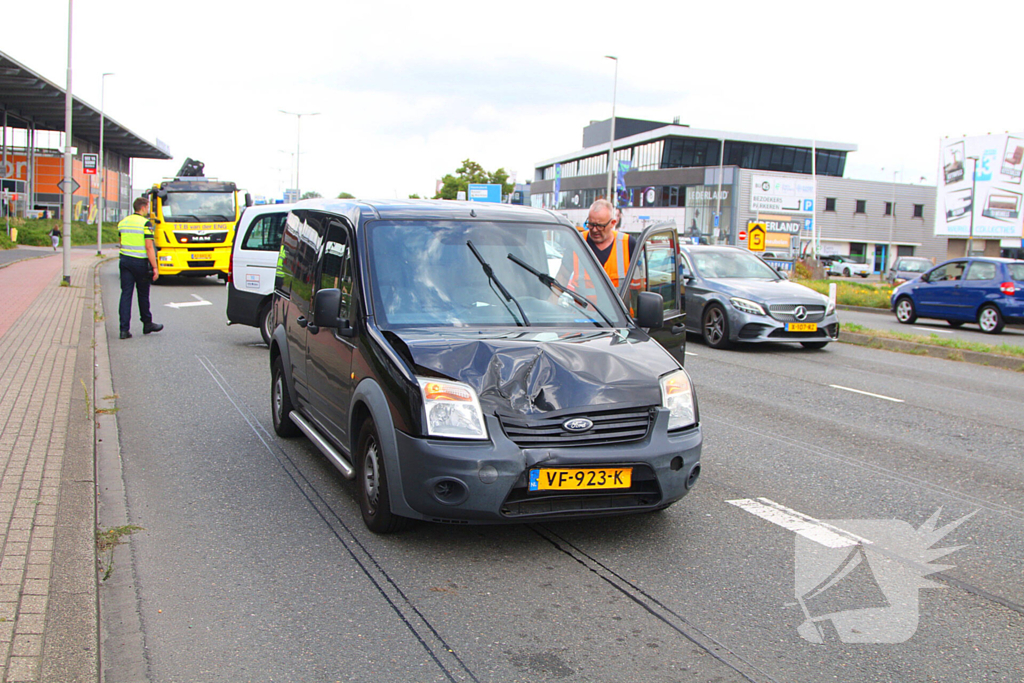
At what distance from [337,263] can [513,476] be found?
Answer: 2180 millimetres

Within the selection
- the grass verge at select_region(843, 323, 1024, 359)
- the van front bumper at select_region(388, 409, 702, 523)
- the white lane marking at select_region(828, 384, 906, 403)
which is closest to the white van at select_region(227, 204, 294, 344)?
the white lane marking at select_region(828, 384, 906, 403)

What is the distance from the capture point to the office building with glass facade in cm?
8044

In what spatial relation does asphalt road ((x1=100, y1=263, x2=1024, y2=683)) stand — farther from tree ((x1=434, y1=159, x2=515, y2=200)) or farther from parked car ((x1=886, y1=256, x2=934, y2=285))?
tree ((x1=434, y1=159, x2=515, y2=200))

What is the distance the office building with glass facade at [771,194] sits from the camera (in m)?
80.4

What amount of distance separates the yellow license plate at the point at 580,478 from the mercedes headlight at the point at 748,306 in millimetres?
10392

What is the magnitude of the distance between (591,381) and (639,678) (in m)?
1.63

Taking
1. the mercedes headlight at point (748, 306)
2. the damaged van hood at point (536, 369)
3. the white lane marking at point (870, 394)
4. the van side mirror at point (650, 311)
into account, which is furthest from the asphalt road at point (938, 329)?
the damaged van hood at point (536, 369)

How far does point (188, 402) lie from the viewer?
9078 mm

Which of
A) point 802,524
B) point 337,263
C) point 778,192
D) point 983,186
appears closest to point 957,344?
point 802,524

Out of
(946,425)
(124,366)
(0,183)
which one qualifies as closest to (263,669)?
(946,425)

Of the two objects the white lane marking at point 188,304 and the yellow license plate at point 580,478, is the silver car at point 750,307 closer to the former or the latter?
the yellow license plate at point 580,478

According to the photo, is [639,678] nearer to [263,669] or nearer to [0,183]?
[263,669]

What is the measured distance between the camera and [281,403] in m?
7.36

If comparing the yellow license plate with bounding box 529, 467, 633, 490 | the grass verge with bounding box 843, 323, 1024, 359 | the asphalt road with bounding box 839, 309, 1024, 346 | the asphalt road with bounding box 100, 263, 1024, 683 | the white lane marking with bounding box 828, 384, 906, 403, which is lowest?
the asphalt road with bounding box 100, 263, 1024, 683
